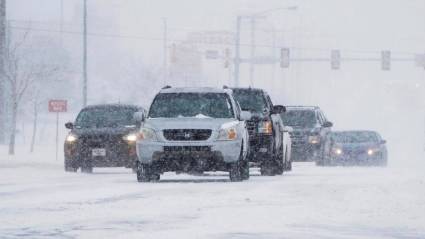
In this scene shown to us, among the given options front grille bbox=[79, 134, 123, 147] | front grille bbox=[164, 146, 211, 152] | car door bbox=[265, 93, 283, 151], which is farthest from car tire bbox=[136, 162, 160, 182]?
front grille bbox=[79, 134, 123, 147]

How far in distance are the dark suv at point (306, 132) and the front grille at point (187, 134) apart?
1439 cm

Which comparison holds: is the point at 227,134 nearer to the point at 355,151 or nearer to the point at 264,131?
the point at 264,131

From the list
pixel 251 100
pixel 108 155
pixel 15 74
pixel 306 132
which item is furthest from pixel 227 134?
pixel 15 74

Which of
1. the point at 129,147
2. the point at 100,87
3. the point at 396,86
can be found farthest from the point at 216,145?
the point at 396,86

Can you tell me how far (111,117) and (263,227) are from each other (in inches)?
730

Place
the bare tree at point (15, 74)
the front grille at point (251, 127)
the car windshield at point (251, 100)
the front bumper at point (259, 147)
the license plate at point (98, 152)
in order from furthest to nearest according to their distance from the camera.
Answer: the bare tree at point (15, 74) < the license plate at point (98, 152) < the car windshield at point (251, 100) < the front grille at point (251, 127) < the front bumper at point (259, 147)

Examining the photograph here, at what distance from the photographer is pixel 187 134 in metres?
25.6

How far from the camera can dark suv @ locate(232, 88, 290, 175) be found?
96.4 feet

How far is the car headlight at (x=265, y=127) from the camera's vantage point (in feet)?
96.4

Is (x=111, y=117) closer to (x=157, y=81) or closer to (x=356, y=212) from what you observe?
→ (x=356, y=212)

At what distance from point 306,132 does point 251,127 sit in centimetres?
1045

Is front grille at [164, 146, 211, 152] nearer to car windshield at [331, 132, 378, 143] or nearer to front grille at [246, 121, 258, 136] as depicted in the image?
front grille at [246, 121, 258, 136]

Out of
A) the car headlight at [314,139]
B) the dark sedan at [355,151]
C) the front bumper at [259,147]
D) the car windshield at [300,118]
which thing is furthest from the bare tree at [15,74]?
the front bumper at [259,147]

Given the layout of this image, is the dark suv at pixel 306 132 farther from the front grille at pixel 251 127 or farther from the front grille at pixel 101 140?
the front grille at pixel 251 127
